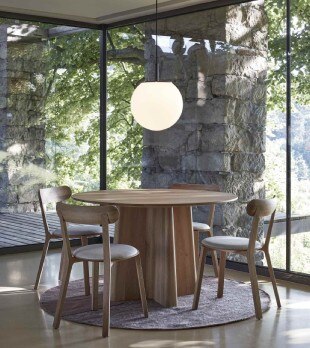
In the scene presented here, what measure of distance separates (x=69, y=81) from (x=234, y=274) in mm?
2664

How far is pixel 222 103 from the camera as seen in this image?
6086 mm

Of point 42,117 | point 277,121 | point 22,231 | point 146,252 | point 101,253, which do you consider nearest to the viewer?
point 101,253

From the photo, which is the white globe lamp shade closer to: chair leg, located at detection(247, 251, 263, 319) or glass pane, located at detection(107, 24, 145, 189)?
chair leg, located at detection(247, 251, 263, 319)

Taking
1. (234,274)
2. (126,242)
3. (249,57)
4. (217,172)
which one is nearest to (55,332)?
(126,242)

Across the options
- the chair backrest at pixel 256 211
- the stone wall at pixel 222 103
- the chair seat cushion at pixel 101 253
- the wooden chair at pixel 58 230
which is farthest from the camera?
the stone wall at pixel 222 103

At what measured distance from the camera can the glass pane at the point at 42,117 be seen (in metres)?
6.75

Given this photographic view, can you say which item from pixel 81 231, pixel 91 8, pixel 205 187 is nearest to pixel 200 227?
pixel 205 187

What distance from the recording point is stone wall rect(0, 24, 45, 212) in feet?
22.1

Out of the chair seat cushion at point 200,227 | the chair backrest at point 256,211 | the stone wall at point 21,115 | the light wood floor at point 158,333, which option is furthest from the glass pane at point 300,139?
the stone wall at point 21,115

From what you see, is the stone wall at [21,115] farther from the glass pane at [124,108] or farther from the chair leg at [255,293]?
the chair leg at [255,293]

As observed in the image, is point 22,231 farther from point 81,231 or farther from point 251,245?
point 251,245

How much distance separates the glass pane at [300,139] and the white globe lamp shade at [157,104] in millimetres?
1110

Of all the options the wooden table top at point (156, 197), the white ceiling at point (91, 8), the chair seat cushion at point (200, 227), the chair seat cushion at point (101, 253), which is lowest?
the chair seat cushion at point (101, 253)

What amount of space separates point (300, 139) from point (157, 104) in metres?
1.31
